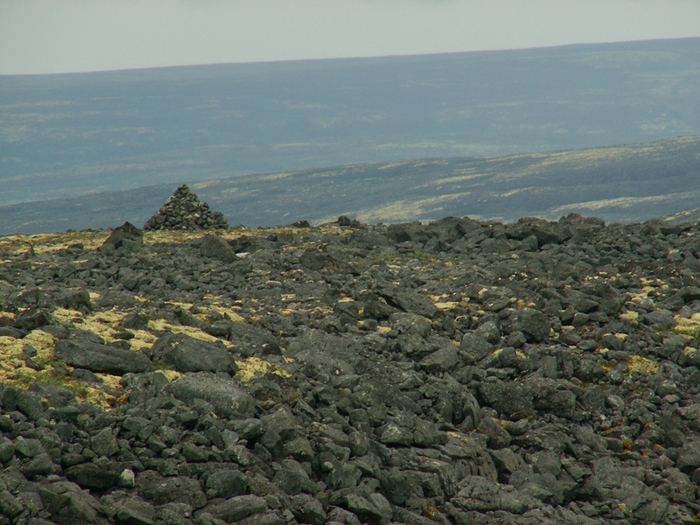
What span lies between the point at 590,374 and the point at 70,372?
A: 30.9ft

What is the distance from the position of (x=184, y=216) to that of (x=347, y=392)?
2133 centimetres

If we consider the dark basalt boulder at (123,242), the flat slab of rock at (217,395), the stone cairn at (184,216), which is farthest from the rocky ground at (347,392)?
the stone cairn at (184,216)

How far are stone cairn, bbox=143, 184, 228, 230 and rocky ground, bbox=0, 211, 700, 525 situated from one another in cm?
958

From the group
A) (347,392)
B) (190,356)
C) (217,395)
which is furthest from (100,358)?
(347,392)

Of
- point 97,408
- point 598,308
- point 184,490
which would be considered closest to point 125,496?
point 184,490

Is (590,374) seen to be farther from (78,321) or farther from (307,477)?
(78,321)

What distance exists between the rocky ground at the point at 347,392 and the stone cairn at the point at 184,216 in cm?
958

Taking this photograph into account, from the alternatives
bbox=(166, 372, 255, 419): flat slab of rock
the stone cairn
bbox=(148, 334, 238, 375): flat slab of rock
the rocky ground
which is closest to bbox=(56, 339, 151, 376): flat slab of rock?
the rocky ground

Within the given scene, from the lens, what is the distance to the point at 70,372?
9.82 metres

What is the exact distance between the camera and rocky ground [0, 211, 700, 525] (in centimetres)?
809

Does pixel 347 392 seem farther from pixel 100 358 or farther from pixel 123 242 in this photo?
pixel 123 242

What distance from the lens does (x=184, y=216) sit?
3081 cm

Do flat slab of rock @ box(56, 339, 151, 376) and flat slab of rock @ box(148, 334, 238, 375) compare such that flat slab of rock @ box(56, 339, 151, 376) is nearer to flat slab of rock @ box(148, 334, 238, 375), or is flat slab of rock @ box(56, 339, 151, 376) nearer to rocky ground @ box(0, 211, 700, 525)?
rocky ground @ box(0, 211, 700, 525)

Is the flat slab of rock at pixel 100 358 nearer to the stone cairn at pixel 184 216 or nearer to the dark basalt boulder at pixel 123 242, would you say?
the dark basalt boulder at pixel 123 242
